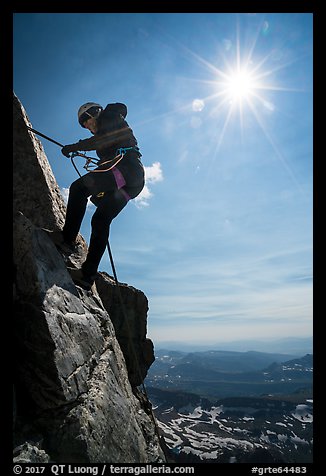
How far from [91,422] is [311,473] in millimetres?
3385

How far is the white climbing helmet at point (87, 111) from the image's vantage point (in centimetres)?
661

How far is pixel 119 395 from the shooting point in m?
5.60

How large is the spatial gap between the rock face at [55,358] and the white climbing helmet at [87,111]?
1.26 meters

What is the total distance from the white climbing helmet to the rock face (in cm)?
126

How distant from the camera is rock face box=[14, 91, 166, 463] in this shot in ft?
13.0

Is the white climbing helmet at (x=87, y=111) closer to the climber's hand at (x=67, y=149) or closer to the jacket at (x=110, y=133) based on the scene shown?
the jacket at (x=110, y=133)

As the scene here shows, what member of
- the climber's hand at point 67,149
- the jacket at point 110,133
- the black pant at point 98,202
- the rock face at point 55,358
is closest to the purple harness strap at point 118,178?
the black pant at point 98,202

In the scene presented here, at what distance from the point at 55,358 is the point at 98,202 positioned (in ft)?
11.0

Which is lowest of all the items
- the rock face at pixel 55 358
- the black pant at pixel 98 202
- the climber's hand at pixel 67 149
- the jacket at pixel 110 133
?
the rock face at pixel 55 358

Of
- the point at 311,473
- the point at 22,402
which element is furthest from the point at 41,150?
the point at 311,473

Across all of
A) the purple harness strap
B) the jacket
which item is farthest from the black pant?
the jacket

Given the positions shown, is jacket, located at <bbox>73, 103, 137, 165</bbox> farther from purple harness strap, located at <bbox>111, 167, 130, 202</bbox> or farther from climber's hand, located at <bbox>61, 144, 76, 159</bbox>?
purple harness strap, located at <bbox>111, 167, 130, 202</bbox>

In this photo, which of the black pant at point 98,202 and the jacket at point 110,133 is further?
the jacket at point 110,133
